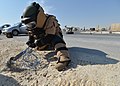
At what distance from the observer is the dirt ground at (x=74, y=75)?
470 centimetres

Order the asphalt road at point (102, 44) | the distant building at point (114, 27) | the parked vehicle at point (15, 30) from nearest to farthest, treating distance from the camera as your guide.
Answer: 1. the asphalt road at point (102, 44)
2. the parked vehicle at point (15, 30)
3. the distant building at point (114, 27)

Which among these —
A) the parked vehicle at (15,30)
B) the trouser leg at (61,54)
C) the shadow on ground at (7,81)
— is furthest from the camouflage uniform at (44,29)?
the parked vehicle at (15,30)

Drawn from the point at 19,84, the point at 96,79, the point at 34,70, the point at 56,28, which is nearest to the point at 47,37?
the point at 56,28

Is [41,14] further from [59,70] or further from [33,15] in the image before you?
[59,70]

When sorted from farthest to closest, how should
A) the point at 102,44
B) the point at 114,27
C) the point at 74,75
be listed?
1. the point at 114,27
2. the point at 102,44
3. the point at 74,75

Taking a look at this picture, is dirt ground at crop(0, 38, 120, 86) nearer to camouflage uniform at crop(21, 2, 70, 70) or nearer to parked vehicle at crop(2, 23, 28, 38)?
camouflage uniform at crop(21, 2, 70, 70)

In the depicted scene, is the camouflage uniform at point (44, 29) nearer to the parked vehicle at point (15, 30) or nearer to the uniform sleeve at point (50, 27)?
the uniform sleeve at point (50, 27)

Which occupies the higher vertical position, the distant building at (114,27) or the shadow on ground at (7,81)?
the shadow on ground at (7,81)

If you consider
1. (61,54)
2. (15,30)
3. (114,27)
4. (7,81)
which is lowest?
(114,27)

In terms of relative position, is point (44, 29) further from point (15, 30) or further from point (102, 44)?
point (15, 30)

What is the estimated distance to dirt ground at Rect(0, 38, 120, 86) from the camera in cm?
470

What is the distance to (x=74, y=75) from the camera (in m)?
5.05

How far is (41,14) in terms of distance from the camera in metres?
6.33

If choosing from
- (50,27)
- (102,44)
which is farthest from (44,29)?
(102,44)
